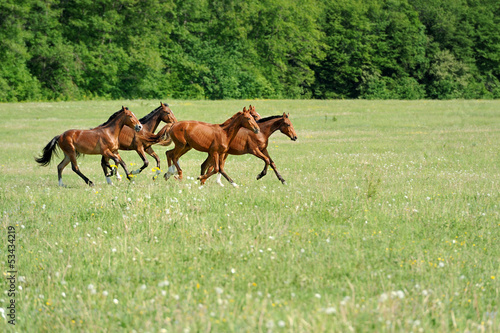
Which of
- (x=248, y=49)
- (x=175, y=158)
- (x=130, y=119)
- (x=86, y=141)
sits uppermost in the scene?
(x=248, y=49)

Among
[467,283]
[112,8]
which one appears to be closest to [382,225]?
[467,283]

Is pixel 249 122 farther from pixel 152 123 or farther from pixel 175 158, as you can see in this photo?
pixel 152 123

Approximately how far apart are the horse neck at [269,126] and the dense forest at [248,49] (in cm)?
4376

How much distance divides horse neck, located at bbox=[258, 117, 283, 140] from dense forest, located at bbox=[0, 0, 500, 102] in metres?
43.8

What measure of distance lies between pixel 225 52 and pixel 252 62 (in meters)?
4.45

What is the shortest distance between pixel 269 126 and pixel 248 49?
199 feet

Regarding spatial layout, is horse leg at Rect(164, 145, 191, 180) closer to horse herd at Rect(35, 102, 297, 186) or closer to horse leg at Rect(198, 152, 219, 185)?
horse herd at Rect(35, 102, 297, 186)

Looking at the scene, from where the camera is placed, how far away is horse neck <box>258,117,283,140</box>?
1382 cm

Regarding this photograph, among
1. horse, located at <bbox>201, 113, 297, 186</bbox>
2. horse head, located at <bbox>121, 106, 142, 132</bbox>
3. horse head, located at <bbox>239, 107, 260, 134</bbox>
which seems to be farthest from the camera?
horse, located at <bbox>201, 113, 297, 186</bbox>

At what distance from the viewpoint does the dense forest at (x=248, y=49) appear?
57375mm

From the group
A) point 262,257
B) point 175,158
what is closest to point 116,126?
point 175,158

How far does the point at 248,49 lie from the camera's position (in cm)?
7294

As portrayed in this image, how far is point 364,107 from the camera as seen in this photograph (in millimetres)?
47219

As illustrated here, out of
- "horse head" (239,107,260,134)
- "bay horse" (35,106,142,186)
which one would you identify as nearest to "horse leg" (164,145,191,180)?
"bay horse" (35,106,142,186)
